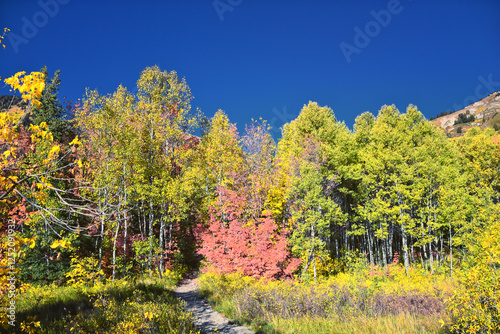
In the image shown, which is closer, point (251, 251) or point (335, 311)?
point (335, 311)

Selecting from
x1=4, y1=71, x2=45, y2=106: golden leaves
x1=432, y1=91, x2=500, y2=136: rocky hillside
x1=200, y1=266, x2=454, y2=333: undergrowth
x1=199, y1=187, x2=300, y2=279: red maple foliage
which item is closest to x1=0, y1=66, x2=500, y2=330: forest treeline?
x1=199, y1=187, x2=300, y2=279: red maple foliage

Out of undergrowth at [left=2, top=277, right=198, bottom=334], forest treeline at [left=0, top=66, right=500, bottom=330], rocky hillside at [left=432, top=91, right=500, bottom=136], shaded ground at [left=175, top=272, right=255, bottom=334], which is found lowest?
shaded ground at [left=175, top=272, right=255, bottom=334]

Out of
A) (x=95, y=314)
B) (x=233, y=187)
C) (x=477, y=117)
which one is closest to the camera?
(x=95, y=314)

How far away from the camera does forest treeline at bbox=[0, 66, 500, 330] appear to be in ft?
47.2

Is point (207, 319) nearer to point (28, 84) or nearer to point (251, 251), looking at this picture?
point (251, 251)

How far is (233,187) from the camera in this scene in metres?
18.1

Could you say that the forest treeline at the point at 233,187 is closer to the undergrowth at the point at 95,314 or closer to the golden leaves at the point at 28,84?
the undergrowth at the point at 95,314

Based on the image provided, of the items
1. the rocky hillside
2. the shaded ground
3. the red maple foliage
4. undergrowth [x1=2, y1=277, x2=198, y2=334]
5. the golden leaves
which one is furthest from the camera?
the rocky hillside

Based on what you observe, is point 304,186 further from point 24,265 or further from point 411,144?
point 24,265

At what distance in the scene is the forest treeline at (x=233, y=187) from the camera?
14.4 metres

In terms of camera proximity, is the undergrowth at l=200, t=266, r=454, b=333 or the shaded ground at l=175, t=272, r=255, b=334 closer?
the undergrowth at l=200, t=266, r=454, b=333

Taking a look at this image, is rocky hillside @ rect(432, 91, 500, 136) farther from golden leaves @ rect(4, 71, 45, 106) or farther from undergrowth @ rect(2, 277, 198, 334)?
golden leaves @ rect(4, 71, 45, 106)

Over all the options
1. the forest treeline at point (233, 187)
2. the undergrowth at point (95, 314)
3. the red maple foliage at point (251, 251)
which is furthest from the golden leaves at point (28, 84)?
the red maple foliage at point (251, 251)

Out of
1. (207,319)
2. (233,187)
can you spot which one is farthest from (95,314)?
(233,187)
